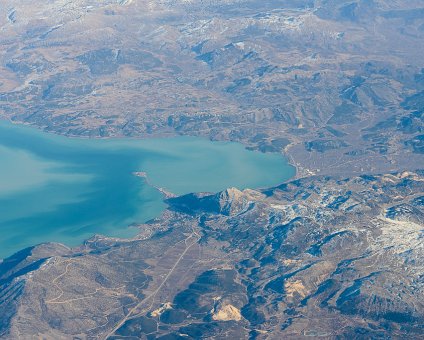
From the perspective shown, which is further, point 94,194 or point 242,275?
point 94,194

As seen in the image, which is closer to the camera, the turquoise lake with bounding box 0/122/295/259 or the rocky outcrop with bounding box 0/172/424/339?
the rocky outcrop with bounding box 0/172/424/339

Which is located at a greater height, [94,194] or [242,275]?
[242,275]

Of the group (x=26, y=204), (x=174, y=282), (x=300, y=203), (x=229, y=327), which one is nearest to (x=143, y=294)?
(x=174, y=282)

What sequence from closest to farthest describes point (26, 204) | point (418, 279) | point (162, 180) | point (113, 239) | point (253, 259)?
point (418, 279) → point (253, 259) → point (113, 239) → point (26, 204) → point (162, 180)

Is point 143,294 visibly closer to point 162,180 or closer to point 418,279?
point 418,279

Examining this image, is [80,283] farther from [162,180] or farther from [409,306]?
[162,180]

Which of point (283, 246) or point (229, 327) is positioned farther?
point (283, 246)

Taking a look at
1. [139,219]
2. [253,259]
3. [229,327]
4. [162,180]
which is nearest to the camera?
[229,327]

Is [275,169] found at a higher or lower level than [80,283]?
lower

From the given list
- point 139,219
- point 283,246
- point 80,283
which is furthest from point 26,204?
point 283,246

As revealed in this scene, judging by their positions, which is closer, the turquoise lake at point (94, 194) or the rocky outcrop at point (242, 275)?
the rocky outcrop at point (242, 275)
